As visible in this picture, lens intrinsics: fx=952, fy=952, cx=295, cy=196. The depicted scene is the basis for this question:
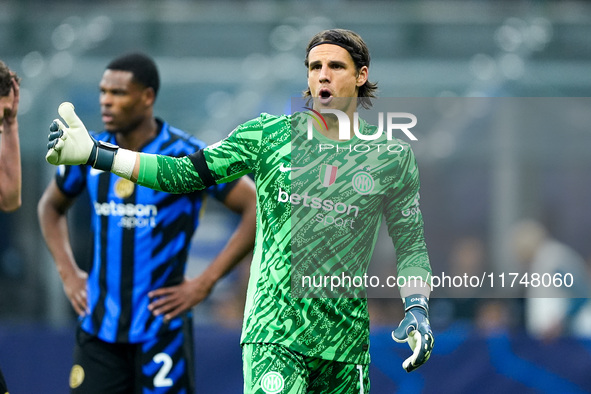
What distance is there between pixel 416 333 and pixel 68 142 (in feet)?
5.40

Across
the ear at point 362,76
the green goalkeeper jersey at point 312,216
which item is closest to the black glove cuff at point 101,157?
the green goalkeeper jersey at point 312,216

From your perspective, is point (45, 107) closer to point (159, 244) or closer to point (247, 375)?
point (159, 244)

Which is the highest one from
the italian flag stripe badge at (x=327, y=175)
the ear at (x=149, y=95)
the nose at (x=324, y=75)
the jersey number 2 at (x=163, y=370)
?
the ear at (x=149, y=95)

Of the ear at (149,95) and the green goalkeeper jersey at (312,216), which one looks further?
the ear at (149,95)

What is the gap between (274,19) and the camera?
11586 mm

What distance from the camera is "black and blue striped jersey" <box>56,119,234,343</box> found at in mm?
5484

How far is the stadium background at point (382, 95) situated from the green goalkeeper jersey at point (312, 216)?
2149mm

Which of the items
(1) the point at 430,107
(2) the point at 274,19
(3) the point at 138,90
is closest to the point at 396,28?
(2) the point at 274,19

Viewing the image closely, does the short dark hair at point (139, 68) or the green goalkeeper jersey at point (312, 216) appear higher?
the short dark hair at point (139, 68)

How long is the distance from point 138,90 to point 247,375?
2.39 metres

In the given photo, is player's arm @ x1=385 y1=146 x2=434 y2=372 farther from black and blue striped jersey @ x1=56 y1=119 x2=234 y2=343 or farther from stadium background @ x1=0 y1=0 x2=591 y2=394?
stadium background @ x1=0 y1=0 x2=591 y2=394

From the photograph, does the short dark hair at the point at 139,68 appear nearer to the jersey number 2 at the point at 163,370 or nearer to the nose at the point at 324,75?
the jersey number 2 at the point at 163,370

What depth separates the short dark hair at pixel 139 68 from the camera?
Answer: 5.87 meters

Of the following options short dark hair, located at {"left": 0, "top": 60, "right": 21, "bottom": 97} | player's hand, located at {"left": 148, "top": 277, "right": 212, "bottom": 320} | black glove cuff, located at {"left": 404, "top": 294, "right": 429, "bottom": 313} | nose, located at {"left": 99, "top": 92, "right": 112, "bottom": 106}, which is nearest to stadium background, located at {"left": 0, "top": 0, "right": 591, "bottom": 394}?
player's hand, located at {"left": 148, "top": 277, "right": 212, "bottom": 320}
